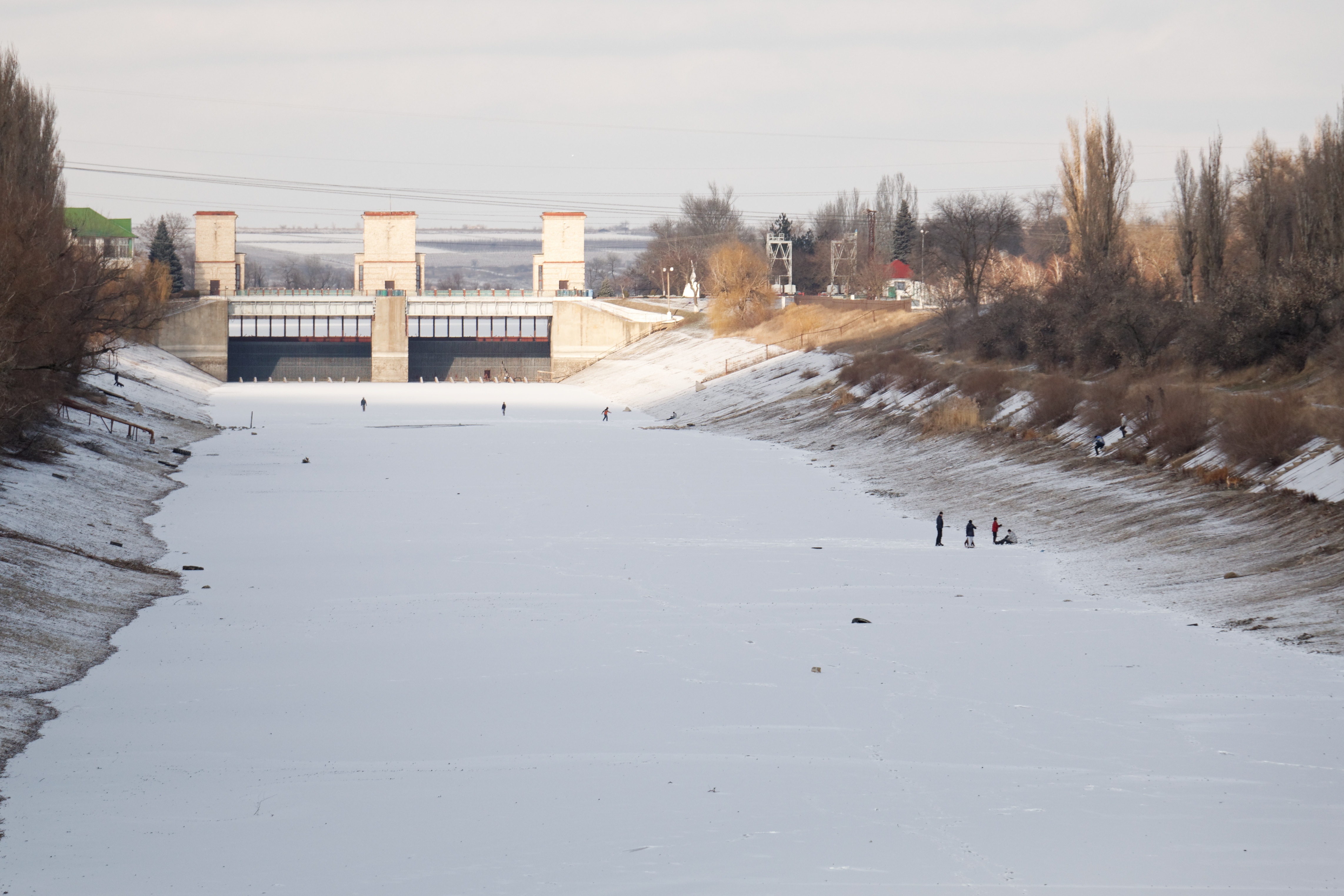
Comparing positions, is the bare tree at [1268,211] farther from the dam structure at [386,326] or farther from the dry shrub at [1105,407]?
the dam structure at [386,326]

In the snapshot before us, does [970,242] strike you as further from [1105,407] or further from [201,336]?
[201,336]

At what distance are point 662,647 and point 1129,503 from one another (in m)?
17.9

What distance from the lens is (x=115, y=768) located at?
611 inches

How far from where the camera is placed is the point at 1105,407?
4325 cm

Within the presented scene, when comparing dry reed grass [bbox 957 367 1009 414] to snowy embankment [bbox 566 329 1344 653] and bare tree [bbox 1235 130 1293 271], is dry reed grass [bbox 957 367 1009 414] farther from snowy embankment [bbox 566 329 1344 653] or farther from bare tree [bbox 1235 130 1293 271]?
bare tree [bbox 1235 130 1293 271]

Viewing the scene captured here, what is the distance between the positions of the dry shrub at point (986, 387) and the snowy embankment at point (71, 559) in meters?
31.8

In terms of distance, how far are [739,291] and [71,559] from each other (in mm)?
82147

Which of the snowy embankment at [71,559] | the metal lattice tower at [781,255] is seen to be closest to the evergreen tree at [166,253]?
the metal lattice tower at [781,255]

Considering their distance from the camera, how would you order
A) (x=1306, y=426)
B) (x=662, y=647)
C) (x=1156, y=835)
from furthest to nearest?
(x=1306, y=426), (x=662, y=647), (x=1156, y=835)

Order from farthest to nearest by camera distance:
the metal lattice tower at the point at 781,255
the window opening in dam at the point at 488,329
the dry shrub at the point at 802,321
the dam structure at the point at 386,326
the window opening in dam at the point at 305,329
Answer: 1. the metal lattice tower at the point at 781,255
2. the window opening in dam at the point at 488,329
3. the window opening in dam at the point at 305,329
4. the dam structure at the point at 386,326
5. the dry shrub at the point at 802,321

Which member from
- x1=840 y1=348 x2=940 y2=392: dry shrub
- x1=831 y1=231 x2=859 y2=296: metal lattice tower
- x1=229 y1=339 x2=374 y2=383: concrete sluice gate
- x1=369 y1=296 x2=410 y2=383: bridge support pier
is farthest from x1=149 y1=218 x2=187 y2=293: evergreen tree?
x1=840 y1=348 x2=940 y2=392: dry shrub

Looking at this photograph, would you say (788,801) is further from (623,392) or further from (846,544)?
(623,392)

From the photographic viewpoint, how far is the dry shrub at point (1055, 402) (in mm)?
46312

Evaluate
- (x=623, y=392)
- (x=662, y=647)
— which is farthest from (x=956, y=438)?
(x=623, y=392)
